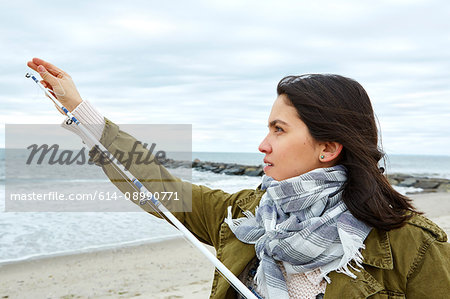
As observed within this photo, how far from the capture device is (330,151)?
1.63 meters

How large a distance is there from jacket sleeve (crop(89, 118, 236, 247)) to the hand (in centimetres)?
17

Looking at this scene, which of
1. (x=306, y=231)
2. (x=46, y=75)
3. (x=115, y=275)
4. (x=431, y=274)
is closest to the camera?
(x=431, y=274)

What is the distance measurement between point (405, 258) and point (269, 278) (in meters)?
0.47

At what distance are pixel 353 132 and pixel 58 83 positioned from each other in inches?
46.1

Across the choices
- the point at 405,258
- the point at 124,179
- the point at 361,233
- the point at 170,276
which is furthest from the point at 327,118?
the point at 170,276

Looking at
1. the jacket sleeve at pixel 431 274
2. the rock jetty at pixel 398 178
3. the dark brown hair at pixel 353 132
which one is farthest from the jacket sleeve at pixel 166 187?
the rock jetty at pixel 398 178

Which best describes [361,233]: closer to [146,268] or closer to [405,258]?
[405,258]

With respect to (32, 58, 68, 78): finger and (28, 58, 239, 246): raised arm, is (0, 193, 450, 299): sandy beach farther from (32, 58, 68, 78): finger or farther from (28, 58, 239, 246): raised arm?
(32, 58, 68, 78): finger

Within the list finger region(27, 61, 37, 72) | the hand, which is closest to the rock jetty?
the hand

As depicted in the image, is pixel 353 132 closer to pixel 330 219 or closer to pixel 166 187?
pixel 330 219

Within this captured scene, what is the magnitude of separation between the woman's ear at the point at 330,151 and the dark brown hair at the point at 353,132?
0.09 feet

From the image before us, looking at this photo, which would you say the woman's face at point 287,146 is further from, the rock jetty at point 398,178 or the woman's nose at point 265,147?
the rock jetty at point 398,178

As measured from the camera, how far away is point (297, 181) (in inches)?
62.8

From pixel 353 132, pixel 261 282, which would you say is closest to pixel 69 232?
pixel 261 282
